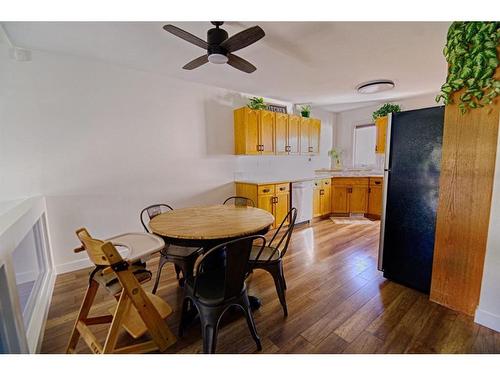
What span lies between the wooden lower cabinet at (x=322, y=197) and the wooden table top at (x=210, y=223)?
8.61ft


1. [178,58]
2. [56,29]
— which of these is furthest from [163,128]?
[56,29]

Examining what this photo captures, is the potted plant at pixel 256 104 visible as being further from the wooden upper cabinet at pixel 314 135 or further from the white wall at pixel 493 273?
the white wall at pixel 493 273

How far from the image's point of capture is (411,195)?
2.11m

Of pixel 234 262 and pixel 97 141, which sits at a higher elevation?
pixel 97 141

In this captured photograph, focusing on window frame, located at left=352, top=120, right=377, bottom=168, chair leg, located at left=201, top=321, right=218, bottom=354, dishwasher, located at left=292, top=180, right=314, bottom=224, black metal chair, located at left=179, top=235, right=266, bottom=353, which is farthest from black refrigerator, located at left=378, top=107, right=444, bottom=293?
window frame, located at left=352, top=120, right=377, bottom=168

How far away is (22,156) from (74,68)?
1.07 meters

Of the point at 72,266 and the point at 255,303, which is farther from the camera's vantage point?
the point at 72,266

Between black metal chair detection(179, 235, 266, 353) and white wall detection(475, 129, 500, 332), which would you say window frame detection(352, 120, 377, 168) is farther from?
black metal chair detection(179, 235, 266, 353)

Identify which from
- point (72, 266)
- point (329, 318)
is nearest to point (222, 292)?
point (329, 318)

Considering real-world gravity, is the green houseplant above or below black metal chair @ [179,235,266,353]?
above

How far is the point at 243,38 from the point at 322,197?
3.61 meters

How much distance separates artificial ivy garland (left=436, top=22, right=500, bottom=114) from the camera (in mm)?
1473

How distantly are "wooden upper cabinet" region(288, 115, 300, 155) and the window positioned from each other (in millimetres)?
1926

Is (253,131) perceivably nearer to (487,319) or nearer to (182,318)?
(182,318)
